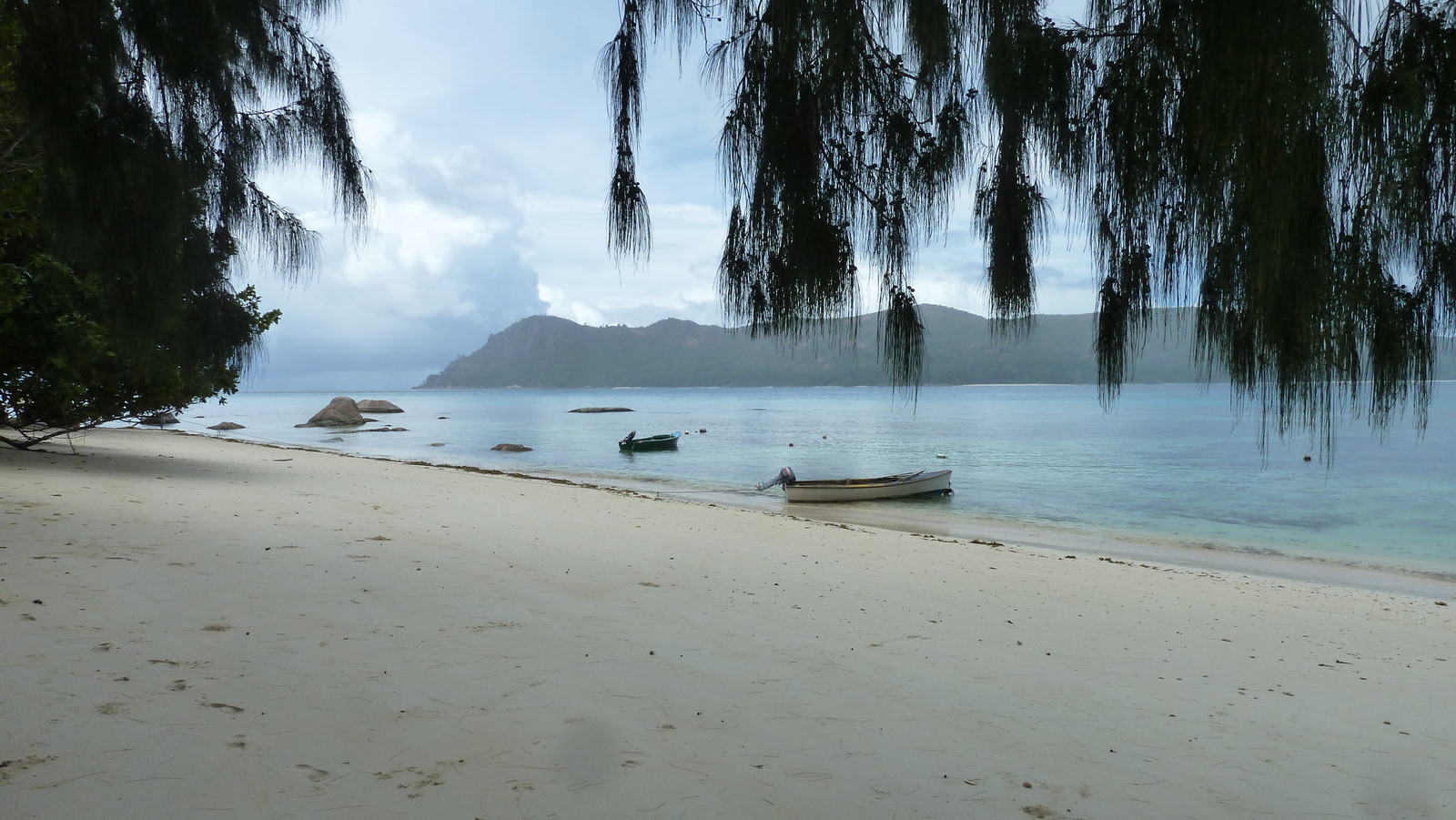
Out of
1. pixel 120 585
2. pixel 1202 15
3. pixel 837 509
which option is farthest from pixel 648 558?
pixel 837 509

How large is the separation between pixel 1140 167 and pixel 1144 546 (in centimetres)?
1358

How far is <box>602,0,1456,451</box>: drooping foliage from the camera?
1.66 metres

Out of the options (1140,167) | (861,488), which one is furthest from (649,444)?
(1140,167)

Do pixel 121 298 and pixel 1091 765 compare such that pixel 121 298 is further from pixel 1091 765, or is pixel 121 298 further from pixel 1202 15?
pixel 1091 765

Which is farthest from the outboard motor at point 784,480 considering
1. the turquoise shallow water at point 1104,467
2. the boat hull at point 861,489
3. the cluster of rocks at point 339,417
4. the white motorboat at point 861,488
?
the cluster of rocks at point 339,417

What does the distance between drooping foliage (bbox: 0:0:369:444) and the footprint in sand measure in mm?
2031

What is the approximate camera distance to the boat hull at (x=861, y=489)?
18.5m

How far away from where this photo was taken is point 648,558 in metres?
7.18

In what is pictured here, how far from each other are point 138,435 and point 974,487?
2495 cm

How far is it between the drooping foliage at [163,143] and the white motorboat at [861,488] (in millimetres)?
15081

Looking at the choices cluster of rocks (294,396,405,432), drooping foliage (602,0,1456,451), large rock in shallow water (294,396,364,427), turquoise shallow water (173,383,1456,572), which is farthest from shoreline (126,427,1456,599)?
large rock in shallow water (294,396,364,427)

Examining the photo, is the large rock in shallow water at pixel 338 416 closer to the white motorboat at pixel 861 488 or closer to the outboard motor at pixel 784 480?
the outboard motor at pixel 784 480

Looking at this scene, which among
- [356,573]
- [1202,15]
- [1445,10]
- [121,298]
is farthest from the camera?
[356,573]

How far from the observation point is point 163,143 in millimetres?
2973
